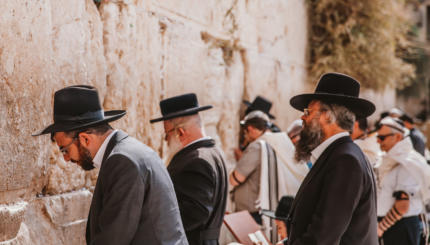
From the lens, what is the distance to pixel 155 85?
12.5 ft

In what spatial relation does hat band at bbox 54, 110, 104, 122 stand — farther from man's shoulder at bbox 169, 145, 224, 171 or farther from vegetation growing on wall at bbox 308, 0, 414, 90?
vegetation growing on wall at bbox 308, 0, 414, 90

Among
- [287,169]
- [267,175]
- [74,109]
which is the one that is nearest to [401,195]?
[287,169]

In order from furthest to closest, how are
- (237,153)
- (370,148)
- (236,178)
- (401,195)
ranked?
1. (237,153)
2. (370,148)
3. (236,178)
4. (401,195)

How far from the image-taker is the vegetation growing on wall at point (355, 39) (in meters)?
7.72

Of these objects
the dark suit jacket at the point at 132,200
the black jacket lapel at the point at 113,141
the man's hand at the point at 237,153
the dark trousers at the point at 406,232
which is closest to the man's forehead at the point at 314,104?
the dark suit jacket at the point at 132,200

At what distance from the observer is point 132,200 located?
1.97 m

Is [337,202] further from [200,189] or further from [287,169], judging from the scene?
[287,169]

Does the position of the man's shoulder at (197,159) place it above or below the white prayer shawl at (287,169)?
above

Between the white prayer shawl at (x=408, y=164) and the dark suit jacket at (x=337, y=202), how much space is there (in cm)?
196

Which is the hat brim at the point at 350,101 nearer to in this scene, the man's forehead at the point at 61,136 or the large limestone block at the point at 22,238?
the man's forehead at the point at 61,136

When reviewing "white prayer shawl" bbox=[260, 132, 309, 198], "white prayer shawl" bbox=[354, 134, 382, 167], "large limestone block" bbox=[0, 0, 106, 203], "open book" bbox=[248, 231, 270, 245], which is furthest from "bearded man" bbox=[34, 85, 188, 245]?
"white prayer shawl" bbox=[354, 134, 382, 167]

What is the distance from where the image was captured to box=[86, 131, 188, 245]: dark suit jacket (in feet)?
6.45

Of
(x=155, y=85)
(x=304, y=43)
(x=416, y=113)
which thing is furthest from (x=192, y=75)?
(x=416, y=113)

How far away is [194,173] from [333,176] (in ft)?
2.88
